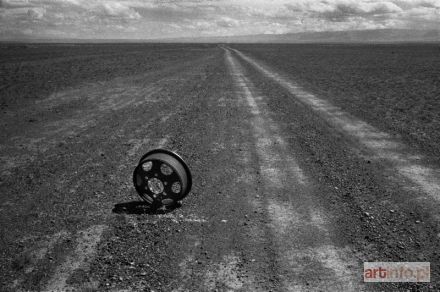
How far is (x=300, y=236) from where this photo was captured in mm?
5195

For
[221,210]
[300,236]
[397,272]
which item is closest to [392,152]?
[300,236]

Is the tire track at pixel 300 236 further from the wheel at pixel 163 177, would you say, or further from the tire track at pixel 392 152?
the tire track at pixel 392 152

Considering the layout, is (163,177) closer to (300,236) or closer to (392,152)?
(300,236)

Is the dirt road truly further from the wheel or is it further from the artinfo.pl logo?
the wheel

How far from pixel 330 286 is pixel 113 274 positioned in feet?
8.60

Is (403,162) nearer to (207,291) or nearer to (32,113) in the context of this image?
(207,291)

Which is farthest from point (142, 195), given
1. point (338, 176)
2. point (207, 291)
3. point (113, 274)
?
point (338, 176)

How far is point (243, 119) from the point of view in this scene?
1278cm

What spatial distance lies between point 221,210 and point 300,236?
1.46 meters

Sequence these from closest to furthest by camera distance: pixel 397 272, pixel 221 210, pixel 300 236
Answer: pixel 397 272 → pixel 300 236 → pixel 221 210

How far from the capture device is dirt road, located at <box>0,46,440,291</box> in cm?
439

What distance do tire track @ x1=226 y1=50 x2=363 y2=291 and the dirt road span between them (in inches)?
0.8

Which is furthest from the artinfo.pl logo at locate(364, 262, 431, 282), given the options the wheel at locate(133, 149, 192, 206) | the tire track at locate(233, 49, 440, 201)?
the wheel at locate(133, 149, 192, 206)

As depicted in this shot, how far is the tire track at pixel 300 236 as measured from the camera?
4289 millimetres
